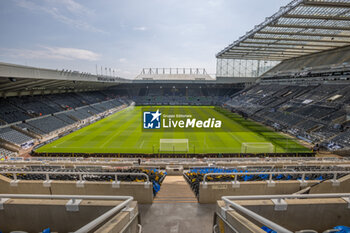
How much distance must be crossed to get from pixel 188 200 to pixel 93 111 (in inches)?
1980

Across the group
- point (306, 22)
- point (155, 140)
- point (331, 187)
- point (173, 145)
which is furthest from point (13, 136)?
point (306, 22)

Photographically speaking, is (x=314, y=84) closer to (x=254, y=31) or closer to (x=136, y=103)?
(x=254, y=31)

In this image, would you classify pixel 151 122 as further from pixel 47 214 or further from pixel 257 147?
pixel 47 214

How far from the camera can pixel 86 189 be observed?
6.14m

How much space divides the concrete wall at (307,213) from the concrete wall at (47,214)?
8.75 ft

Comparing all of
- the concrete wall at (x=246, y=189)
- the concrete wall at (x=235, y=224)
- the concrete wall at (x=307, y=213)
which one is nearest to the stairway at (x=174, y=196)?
the concrete wall at (x=246, y=189)

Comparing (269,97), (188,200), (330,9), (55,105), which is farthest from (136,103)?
(188,200)

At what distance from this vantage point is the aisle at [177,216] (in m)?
4.70

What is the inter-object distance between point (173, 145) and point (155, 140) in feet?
13.0

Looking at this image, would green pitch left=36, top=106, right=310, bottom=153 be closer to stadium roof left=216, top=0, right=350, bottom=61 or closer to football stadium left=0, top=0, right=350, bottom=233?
football stadium left=0, top=0, right=350, bottom=233

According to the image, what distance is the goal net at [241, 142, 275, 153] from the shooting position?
24.2 meters

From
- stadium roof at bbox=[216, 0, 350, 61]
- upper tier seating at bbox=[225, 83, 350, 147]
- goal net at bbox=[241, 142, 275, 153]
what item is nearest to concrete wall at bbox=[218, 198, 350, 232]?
goal net at bbox=[241, 142, 275, 153]

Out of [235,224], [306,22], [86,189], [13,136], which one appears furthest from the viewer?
[306,22]

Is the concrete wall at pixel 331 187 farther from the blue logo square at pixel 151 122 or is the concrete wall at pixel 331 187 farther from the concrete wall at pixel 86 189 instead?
the blue logo square at pixel 151 122
